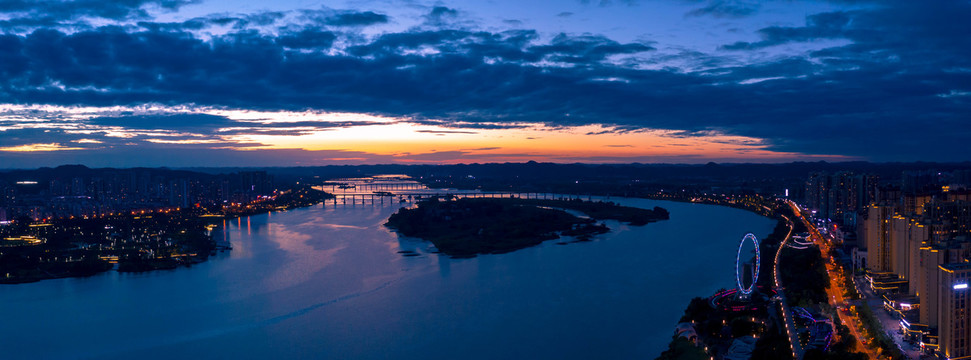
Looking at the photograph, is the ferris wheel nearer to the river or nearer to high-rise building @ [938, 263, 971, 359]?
the river

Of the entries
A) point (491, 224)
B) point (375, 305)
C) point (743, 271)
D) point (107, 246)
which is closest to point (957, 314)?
point (743, 271)

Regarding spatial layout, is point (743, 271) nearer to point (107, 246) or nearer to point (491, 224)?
point (491, 224)

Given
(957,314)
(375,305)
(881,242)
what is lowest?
(375,305)

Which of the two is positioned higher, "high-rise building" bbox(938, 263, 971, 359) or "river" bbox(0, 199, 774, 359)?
"high-rise building" bbox(938, 263, 971, 359)

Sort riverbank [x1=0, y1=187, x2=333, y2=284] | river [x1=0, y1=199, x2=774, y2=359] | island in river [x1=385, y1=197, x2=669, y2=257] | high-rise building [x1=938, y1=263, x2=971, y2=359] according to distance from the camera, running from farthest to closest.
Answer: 1. island in river [x1=385, y1=197, x2=669, y2=257]
2. riverbank [x1=0, y1=187, x2=333, y2=284]
3. river [x1=0, y1=199, x2=774, y2=359]
4. high-rise building [x1=938, y1=263, x2=971, y2=359]

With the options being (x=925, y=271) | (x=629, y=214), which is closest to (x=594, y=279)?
(x=925, y=271)

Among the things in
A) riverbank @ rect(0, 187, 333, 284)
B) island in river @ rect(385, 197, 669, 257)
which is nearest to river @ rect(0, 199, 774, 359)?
riverbank @ rect(0, 187, 333, 284)
